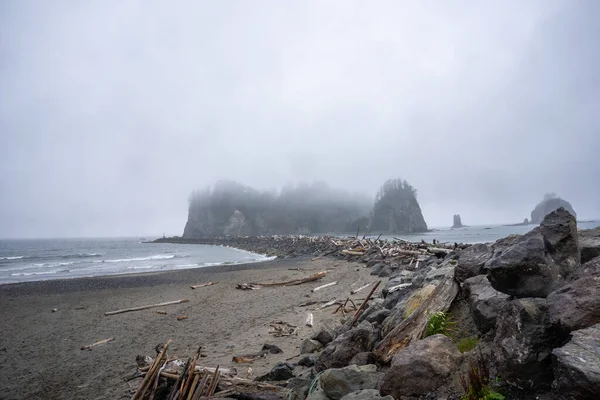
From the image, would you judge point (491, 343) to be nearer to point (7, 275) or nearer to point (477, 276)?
point (477, 276)

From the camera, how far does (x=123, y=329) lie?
38.5ft

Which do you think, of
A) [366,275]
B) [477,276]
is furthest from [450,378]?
[366,275]

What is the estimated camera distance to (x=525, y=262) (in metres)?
3.72

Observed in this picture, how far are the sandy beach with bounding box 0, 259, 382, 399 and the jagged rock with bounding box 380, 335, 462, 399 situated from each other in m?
3.80

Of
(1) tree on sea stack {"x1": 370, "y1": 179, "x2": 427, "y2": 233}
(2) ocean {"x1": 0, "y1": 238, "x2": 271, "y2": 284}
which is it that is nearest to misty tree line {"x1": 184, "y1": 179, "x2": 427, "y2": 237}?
(1) tree on sea stack {"x1": 370, "y1": 179, "x2": 427, "y2": 233}

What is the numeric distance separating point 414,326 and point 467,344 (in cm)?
90

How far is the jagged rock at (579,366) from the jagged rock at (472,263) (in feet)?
8.63

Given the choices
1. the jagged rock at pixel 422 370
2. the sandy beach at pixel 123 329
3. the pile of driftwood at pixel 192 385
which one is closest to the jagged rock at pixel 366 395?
the jagged rock at pixel 422 370

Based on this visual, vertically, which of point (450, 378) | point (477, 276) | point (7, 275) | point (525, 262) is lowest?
point (7, 275)

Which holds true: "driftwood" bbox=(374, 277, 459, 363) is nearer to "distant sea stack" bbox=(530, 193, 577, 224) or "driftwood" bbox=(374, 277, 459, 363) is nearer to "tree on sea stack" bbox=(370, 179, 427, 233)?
"distant sea stack" bbox=(530, 193, 577, 224)

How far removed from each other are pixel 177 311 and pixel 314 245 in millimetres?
31906

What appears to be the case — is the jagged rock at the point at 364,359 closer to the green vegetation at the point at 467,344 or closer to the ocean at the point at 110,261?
the green vegetation at the point at 467,344

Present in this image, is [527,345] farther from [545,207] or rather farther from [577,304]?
[545,207]

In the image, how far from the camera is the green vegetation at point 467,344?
13.1 feet
